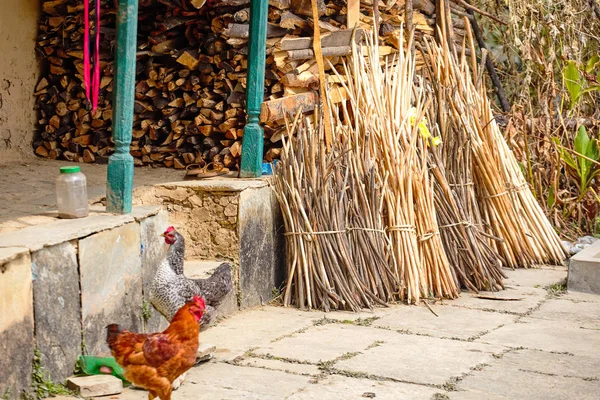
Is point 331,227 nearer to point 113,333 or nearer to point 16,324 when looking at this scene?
point 113,333

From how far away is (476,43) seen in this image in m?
8.85

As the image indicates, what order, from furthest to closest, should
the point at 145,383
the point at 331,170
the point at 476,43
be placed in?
the point at 476,43 < the point at 331,170 < the point at 145,383

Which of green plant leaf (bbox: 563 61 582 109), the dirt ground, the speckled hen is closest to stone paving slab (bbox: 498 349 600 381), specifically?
the speckled hen

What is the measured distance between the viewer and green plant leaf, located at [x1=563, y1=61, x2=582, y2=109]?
722 cm

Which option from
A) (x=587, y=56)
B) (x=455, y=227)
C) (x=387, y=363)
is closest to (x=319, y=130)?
(x=455, y=227)

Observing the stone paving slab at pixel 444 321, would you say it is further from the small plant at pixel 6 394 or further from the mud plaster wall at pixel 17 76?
the mud plaster wall at pixel 17 76

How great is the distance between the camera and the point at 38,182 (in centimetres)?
562

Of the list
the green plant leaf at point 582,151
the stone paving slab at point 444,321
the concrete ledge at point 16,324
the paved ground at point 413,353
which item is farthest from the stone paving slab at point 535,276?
the concrete ledge at point 16,324

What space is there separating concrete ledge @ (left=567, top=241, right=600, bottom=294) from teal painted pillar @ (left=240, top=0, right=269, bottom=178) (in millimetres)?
2135

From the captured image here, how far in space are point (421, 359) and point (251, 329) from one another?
0.99 metres

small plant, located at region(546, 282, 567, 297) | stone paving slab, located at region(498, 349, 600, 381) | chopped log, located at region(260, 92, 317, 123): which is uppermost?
chopped log, located at region(260, 92, 317, 123)

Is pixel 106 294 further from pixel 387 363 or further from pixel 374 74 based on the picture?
pixel 374 74

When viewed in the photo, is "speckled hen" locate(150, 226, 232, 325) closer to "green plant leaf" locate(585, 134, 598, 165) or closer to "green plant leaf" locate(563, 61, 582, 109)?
"green plant leaf" locate(585, 134, 598, 165)

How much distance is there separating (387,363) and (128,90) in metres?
1.83
